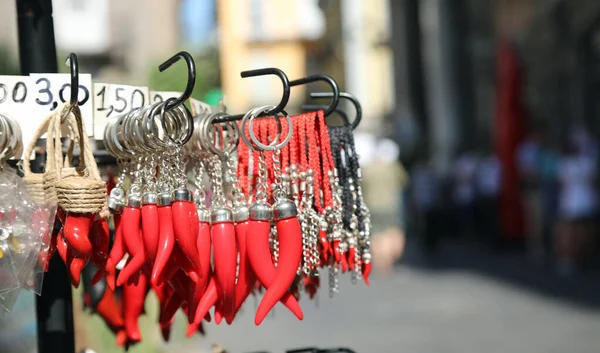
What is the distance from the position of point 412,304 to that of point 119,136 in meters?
7.04

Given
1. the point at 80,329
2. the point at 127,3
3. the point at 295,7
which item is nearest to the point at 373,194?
the point at 80,329

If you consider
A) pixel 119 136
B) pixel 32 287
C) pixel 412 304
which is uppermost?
pixel 119 136

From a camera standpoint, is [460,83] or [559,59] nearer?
[559,59]

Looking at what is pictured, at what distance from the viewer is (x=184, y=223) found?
4.96ft

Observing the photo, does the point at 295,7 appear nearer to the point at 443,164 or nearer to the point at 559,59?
the point at 443,164

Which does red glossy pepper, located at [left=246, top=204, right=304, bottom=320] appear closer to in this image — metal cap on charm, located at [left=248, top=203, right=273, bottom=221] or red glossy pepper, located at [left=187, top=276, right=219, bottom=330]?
metal cap on charm, located at [left=248, top=203, right=273, bottom=221]

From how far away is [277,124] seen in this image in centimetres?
169

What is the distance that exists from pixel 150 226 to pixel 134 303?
46 cm

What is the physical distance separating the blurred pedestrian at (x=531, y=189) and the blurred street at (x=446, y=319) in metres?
0.65

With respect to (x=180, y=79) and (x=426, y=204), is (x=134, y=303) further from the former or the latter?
(x=426, y=204)

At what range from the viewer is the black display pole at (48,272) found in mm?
1733

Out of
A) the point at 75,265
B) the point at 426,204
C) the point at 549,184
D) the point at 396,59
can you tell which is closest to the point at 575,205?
the point at 549,184

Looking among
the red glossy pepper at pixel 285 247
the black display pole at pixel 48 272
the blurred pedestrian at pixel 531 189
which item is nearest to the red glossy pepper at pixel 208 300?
the red glossy pepper at pixel 285 247

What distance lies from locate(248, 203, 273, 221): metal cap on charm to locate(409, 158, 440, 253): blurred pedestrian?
37.0 ft
